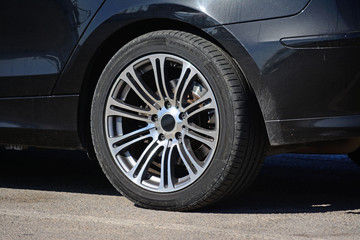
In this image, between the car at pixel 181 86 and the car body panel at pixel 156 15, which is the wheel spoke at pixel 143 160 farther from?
the car body panel at pixel 156 15

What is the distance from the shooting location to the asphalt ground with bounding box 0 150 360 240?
3391 millimetres

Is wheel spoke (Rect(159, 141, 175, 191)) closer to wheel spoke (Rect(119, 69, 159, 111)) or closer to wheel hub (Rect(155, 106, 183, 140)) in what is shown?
wheel hub (Rect(155, 106, 183, 140))

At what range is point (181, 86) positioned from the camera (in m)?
3.89

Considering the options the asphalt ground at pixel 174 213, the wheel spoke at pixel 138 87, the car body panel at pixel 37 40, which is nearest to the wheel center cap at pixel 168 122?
the wheel spoke at pixel 138 87

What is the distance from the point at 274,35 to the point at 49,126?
1.46 meters

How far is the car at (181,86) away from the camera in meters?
3.54

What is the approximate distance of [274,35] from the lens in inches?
140

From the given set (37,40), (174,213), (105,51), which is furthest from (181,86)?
(37,40)

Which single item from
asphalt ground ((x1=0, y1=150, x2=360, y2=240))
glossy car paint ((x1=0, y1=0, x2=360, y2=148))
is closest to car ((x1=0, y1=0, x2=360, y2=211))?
glossy car paint ((x1=0, y1=0, x2=360, y2=148))

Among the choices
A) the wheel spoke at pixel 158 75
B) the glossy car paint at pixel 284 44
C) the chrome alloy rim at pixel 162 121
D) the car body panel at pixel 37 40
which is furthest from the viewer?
the car body panel at pixel 37 40

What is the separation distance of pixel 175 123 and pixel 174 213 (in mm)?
467

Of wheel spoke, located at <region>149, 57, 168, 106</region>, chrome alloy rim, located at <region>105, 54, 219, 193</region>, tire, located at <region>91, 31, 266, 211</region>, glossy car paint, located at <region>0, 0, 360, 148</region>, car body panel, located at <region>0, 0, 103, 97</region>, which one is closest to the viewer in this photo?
glossy car paint, located at <region>0, 0, 360, 148</region>

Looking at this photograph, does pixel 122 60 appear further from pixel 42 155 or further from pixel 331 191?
pixel 42 155

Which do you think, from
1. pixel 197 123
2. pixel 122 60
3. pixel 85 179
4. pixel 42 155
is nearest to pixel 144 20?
pixel 122 60
